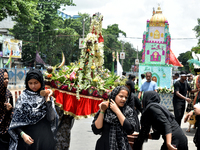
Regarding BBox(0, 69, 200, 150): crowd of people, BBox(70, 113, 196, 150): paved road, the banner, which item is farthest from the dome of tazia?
the banner

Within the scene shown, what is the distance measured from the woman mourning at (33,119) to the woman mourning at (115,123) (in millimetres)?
668

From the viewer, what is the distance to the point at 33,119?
339 cm

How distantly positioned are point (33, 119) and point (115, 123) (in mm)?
1060

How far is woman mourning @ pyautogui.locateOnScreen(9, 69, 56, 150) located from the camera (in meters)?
3.38

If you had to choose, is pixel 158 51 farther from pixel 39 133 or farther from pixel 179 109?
pixel 39 133

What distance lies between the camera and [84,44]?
229 inches

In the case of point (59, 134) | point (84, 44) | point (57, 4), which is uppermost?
point (57, 4)

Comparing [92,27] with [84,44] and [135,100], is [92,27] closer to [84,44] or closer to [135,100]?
[84,44]

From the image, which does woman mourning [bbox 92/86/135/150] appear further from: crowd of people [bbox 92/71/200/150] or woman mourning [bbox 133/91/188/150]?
woman mourning [bbox 133/91/188/150]

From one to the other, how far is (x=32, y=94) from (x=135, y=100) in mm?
2901

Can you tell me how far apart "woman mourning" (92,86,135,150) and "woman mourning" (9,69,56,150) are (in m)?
0.67

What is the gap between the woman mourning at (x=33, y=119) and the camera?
11.1 feet

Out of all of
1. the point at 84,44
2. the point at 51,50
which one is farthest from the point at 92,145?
the point at 51,50

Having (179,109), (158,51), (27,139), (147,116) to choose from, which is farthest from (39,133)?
(158,51)
